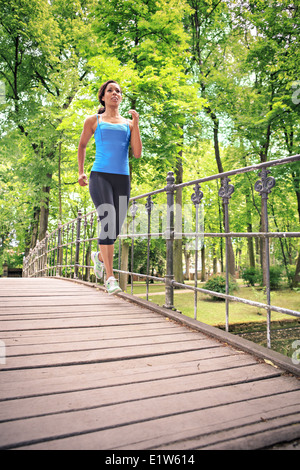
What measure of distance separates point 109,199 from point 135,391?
7.23 ft

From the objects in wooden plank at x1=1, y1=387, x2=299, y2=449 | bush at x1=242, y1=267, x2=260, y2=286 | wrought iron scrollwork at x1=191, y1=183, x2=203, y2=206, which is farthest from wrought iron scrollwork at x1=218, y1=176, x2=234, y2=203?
bush at x1=242, y1=267, x2=260, y2=286

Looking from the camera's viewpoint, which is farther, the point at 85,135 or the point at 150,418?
the point at 85,135

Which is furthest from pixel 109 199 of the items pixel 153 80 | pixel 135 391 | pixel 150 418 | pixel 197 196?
pixel 153 80

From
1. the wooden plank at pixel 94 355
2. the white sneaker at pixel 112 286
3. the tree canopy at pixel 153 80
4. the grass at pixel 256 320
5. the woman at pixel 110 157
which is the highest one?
the tree canopy at pixel 153 80

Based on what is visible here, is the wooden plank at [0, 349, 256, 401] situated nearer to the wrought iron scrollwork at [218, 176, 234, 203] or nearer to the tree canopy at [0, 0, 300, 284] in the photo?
the wrought iron scrollwork at [218, 176, 234, 203]

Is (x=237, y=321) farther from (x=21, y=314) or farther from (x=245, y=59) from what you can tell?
(x=245, y=59)

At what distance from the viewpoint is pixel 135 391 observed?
5.15ft

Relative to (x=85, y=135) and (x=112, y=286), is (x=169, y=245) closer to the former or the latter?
(x=112, y=286)

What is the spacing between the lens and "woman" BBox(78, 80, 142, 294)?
Result: 11.0 feet

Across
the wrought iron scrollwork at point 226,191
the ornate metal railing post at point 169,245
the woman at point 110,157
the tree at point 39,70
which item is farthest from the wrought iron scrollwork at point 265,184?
the tree at point 39,70

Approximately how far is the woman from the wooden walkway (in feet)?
4.24

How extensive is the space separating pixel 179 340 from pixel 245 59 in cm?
1286

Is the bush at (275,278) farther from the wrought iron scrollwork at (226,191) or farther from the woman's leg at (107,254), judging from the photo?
the wrought iron scrollwork at (226,191)

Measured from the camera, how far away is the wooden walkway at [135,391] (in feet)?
4.02
